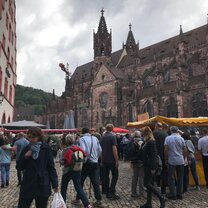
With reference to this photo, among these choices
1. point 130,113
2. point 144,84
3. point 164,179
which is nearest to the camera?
point 164,179

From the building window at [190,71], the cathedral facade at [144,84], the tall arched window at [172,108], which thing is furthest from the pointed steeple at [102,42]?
the tall arched window at [172,108]

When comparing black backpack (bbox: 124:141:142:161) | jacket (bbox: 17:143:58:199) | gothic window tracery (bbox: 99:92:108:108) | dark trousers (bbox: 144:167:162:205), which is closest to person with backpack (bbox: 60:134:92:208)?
dark trousers (bbox: 144:167:162:205)

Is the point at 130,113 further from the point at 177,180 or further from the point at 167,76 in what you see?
the point at 177,180

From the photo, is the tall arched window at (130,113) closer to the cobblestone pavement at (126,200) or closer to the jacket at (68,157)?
the cobblestone pavement at (126,200)

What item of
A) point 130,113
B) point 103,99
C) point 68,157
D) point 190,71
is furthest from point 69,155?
point 103,99

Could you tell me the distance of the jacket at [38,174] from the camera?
12.2ft

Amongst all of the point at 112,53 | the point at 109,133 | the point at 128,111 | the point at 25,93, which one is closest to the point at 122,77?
the point at 128,111

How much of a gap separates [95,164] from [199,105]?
30.0 meters

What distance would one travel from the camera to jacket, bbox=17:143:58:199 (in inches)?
146

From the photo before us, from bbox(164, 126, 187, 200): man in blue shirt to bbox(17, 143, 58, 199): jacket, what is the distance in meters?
4.09

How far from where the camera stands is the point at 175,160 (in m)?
7.09

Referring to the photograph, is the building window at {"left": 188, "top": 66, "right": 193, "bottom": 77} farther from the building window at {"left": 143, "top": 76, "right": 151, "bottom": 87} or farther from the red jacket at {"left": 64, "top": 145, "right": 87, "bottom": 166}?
the red jacket at {"left": 64, "top": 145, "right": 87, "bottom": 166}

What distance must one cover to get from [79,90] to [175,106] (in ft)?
95.5

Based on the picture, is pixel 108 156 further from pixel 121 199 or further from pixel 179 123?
pixel 179 123
